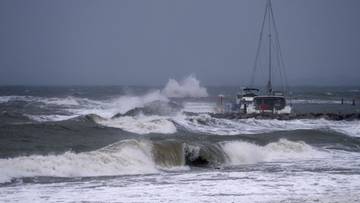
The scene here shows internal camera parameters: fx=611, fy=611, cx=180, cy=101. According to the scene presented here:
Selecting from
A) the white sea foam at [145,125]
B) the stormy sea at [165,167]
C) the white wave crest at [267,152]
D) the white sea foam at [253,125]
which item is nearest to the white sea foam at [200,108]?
the white sea foam at [253,125]

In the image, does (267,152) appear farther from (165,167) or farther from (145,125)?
(145,125)

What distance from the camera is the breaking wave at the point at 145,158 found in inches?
704

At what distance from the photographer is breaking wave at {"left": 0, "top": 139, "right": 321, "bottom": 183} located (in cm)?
1788

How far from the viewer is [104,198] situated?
13.7 m

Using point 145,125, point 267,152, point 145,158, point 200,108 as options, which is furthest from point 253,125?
point 200,108

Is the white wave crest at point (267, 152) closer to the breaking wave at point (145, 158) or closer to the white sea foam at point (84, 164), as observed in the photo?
the breaking wave at point (145, 158)

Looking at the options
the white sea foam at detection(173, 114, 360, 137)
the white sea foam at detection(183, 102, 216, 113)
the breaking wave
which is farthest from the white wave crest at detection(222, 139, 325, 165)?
the white sea foam at detection(183, 102, 216, 113)

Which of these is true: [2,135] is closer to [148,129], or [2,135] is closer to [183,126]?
[148,129]

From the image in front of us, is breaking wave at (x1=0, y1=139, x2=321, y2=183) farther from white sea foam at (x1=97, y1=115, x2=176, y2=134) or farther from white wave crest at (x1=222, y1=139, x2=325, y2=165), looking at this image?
white sea foam at (x1=97, y1=115, x2=176, y2=134)

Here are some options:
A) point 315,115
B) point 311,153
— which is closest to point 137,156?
point 311,153

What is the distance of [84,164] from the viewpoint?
Answer: 738 inches

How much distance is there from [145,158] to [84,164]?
2824 mm

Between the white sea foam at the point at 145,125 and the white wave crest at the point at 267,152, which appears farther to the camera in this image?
the white sea foam at the point at 145,125

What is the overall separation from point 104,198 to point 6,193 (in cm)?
238
